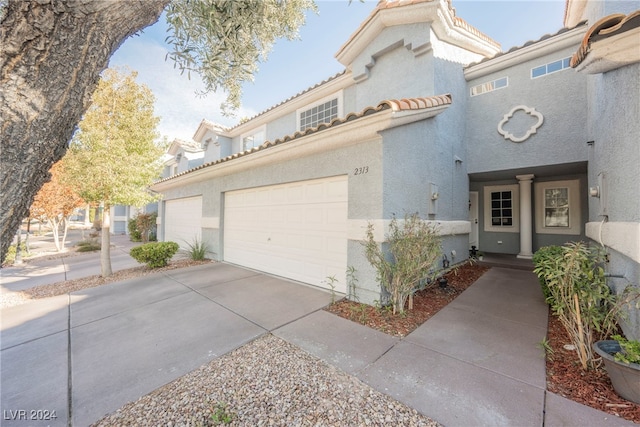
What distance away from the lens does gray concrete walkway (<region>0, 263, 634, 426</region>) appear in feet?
8.04

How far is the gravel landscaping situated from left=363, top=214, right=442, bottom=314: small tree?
2.00 meters

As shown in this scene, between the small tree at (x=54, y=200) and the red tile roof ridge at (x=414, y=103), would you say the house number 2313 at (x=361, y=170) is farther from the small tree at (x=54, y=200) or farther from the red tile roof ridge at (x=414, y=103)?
the small tree at (x=54, y=200)

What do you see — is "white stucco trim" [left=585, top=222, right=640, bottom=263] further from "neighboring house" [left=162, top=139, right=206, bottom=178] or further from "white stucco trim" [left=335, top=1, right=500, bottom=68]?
"neighboring house" [left=162, top=139, right=206, bottom=178]

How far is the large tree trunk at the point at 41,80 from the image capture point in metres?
1.46

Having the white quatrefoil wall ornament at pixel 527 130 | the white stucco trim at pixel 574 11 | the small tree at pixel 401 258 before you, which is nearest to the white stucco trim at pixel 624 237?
the small tree at pixel 401 258

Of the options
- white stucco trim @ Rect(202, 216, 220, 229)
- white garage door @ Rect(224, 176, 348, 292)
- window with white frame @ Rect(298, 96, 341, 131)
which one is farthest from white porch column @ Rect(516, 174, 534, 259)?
white stucco trim @ Rect(202, 216, 220, 229)

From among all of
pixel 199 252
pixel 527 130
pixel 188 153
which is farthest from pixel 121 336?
pixel 188 153

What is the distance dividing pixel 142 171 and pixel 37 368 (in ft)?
18.3

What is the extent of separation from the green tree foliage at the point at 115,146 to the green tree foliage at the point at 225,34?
4696 millimetres

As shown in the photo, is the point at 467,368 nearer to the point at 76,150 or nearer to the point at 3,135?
the point at 3,135

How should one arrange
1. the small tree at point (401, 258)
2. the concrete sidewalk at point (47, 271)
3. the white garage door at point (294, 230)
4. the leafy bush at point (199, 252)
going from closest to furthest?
the small tree at point (401, 258) → the white garage door at point (294, 230) → the concrete sidewalk at point (47, 271) → the leafy bush at point (199, 252)

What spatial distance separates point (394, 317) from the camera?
4.30m

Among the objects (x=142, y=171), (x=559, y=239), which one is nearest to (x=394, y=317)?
(x=142, y=171)

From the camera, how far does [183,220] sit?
11.6 metres
